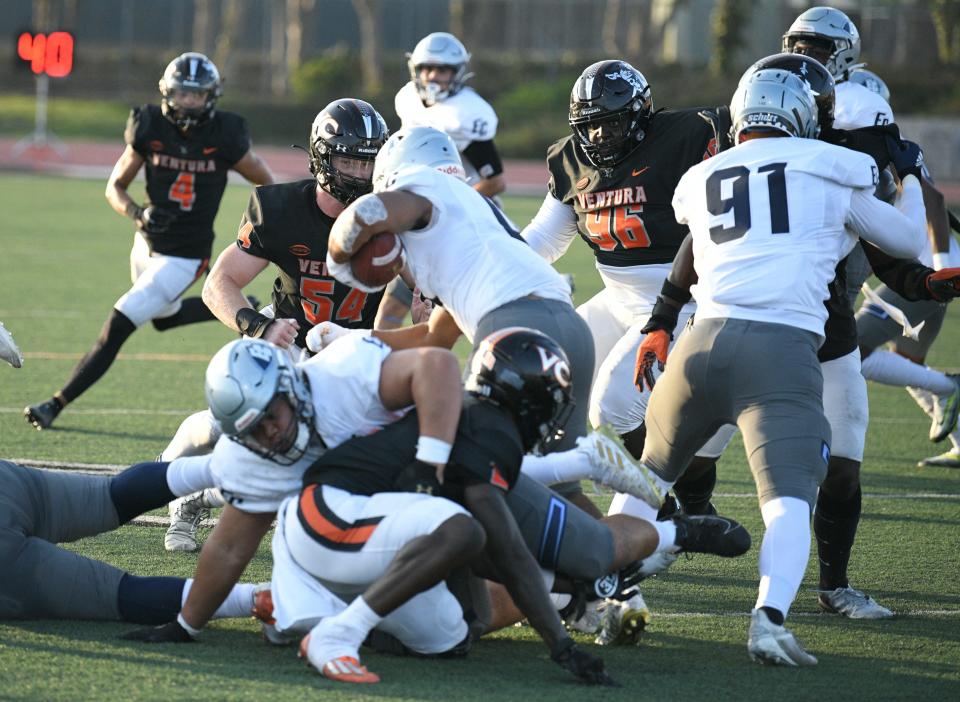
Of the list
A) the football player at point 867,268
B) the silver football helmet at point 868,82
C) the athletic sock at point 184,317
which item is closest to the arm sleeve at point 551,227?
the football player at point 867,268

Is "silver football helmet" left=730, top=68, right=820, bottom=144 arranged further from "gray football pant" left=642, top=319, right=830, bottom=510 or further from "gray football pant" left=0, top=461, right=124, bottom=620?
"gray football pant" left=0, top=461, right=124, bottom=620

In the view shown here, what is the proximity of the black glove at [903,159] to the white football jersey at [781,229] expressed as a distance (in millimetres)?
852

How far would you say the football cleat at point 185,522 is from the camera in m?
5.12

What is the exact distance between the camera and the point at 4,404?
303 inches

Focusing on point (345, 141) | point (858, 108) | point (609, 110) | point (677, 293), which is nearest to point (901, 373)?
point (858, 108)

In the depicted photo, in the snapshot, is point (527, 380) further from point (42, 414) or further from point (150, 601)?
point (42, 414)

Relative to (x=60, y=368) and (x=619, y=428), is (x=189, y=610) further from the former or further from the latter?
(x=60, y=368)

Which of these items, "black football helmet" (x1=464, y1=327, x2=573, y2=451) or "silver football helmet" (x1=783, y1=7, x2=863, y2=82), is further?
"silver football helmet" (x1=783, y1=7, x2=863, y2=82)

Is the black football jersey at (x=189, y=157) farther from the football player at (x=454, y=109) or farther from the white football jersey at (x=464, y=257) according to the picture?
the white football jersey at (x=464, y=257)

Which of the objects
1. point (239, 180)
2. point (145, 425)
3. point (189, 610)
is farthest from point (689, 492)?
point (239, 180)

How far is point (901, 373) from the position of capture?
23.6ft

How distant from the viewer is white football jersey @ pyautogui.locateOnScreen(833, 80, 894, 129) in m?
6.62

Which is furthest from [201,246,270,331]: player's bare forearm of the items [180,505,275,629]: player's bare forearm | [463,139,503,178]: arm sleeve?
[463,139,503,178]: arm sleeve

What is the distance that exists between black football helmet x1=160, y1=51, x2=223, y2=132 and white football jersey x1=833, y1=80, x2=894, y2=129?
11.3 feet
